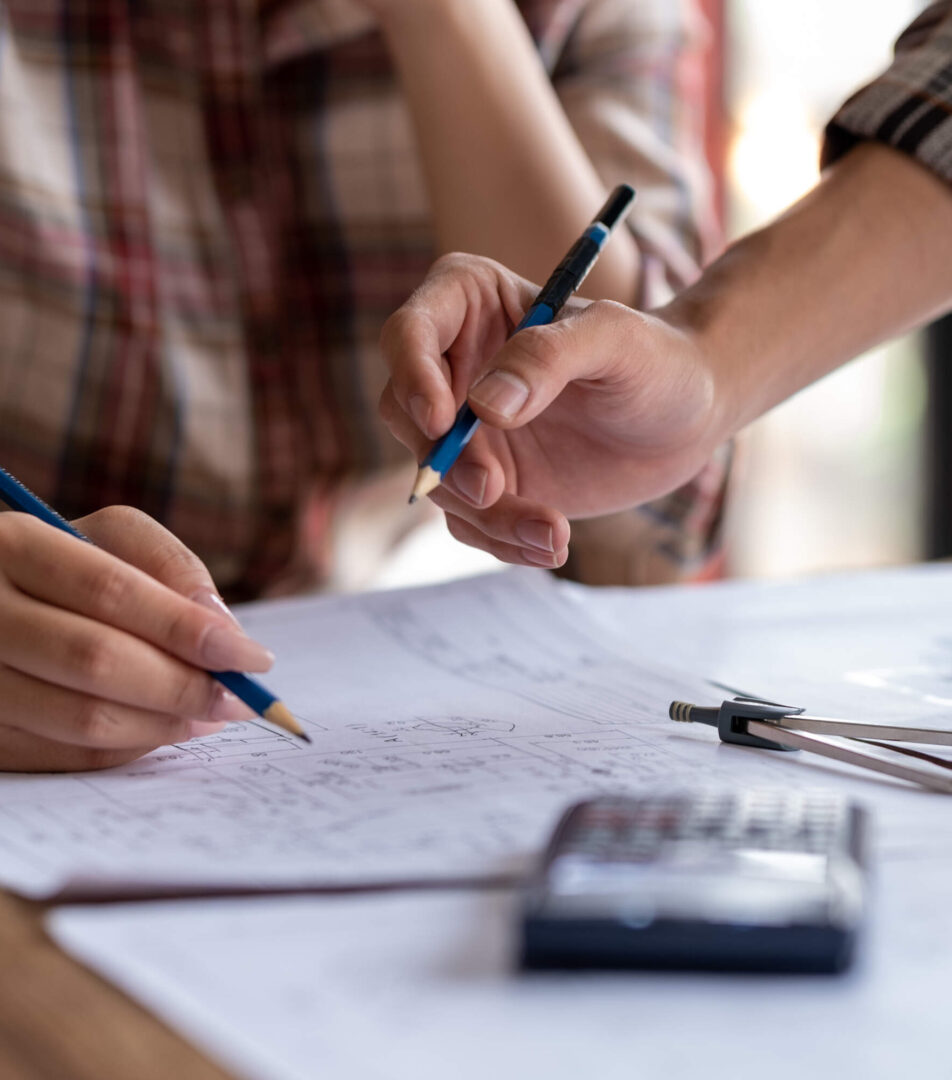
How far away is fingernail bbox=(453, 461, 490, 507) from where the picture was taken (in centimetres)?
57

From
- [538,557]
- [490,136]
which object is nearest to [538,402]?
[538,557]

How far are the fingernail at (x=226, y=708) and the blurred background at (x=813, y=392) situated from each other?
219cm

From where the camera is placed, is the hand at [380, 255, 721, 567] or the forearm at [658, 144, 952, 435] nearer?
the hand at [380, 255, 721, 567]

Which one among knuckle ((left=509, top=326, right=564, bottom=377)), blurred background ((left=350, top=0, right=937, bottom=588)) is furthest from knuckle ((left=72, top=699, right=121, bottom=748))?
blurred background ((left=350, top=0, right=937, bottom=588))

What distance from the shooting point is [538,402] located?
508 millimetres

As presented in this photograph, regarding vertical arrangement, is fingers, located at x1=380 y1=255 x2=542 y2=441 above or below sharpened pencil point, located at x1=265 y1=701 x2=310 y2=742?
above

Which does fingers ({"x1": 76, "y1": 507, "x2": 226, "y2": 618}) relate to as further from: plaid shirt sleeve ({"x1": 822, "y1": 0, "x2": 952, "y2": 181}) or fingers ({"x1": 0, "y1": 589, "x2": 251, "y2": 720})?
plaid shirt sleeve ({"x1": 822, "y1": 0, "x2": 952, "y2": 181})

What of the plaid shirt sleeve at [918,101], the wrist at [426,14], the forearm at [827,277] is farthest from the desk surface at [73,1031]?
the wrist at [426,14]

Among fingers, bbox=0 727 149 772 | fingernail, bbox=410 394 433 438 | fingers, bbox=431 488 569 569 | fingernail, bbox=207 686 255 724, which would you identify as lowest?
fingers, bbox=0 727 149 772

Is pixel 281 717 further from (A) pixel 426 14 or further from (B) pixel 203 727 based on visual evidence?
(A) pixel 426 14

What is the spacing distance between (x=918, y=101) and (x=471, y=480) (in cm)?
37

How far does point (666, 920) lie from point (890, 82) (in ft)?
1.96

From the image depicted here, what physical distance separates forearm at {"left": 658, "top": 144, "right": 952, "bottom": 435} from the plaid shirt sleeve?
0.05 ft

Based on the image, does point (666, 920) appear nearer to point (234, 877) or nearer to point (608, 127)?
point (234, 877)
